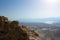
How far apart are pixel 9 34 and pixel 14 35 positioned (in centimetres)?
23

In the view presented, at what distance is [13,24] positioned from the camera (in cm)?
635

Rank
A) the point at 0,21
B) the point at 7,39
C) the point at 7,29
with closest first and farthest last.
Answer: the point at 7,39 < the point at 7,29 < the point at 0,21

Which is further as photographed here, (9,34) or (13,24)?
(13,24)

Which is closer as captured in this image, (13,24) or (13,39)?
(13,39)

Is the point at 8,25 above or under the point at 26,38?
above

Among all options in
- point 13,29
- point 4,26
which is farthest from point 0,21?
point 13,29

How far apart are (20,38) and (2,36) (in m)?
0.84

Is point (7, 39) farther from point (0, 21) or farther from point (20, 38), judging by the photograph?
point (0, 21)

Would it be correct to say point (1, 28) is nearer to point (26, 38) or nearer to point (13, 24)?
point (13, 24)

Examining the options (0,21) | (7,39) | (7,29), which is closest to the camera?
(7,39)

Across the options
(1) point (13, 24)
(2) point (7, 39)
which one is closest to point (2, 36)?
(2) point (7, 39)

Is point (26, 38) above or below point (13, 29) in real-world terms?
below

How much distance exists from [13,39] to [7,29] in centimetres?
71

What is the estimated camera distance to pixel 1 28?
21.0 feet
